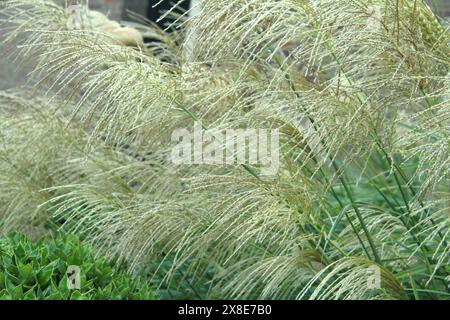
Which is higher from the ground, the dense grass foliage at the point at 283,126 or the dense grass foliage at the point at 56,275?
the dense grass foliage at the point at 283,126

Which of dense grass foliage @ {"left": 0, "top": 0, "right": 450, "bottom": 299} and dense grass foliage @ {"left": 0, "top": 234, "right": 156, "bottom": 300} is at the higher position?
dense grass foliage @ {"left": 0, "top": 0, "right": 450, "bottom": 299}

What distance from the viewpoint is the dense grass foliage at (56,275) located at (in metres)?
2.98

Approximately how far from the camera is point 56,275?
10.7 ft

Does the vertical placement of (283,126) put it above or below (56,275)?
above

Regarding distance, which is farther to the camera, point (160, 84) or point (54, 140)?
point (54, 140)

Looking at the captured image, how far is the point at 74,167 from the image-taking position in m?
4.50

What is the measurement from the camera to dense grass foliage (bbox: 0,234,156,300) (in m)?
2.98

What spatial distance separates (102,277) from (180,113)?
2.09 ft
